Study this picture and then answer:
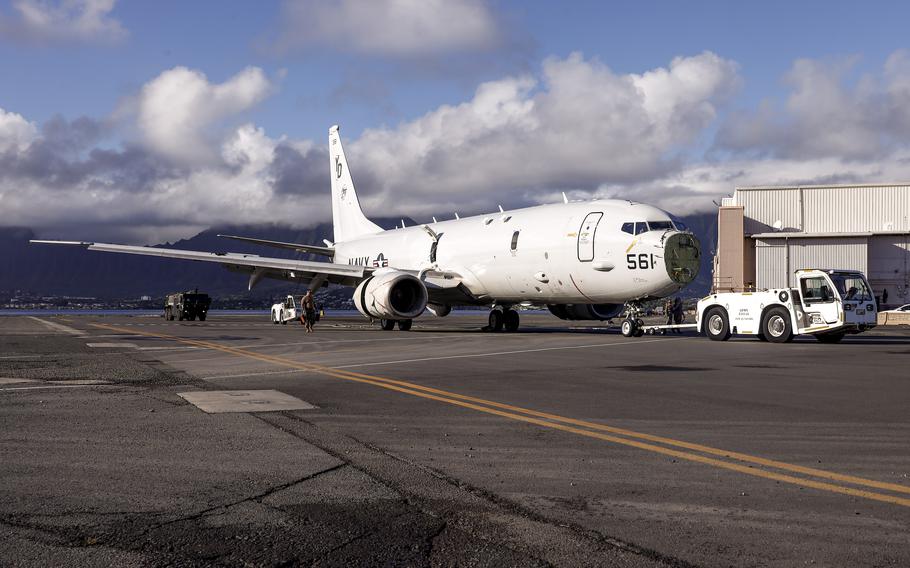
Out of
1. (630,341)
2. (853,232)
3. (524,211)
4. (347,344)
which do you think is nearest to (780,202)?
(853,232)

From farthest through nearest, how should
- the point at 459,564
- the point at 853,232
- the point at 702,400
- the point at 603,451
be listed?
the point at 853,232 < the point at 702,400 < the point at 603,451 < the point at 459,564

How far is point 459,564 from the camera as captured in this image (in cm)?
387

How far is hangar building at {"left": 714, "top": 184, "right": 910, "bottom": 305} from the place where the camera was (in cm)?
5066

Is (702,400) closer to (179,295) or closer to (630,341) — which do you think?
A: (630,341)

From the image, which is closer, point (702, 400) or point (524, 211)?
point (702, 400)

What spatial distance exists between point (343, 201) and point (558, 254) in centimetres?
2074

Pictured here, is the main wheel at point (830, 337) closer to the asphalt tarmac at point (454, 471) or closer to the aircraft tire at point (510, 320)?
the aircraft tire at point (510, 320)

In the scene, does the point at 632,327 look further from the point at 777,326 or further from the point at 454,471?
the point at 454,471

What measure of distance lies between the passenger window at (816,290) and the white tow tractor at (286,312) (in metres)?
29.6

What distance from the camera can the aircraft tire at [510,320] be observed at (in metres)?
31.5

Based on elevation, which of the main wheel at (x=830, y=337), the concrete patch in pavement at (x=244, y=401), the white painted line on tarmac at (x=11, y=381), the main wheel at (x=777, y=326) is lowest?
the white painted line on tarmac at (x=11, y=381)

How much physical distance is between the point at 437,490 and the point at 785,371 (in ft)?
35.1

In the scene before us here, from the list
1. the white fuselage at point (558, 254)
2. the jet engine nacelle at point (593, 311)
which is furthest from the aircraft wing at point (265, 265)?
the jet engine nacelle at point (593, 311)

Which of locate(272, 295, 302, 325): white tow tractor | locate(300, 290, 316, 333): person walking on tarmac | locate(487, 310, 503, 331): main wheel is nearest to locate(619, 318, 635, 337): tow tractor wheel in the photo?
locate(487, 310, 503, 331): main wheel
